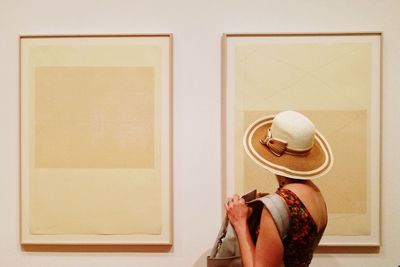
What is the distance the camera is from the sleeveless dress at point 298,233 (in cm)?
119

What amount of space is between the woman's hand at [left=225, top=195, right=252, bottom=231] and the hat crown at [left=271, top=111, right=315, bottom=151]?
249mm

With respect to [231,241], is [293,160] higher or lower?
higher

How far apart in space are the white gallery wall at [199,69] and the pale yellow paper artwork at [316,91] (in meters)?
0.09

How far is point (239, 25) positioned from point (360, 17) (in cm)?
51

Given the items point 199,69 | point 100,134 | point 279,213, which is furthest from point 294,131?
point 100,134

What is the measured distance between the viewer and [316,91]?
1668 mm

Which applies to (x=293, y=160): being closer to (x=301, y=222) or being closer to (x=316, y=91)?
(x=301, y=222)

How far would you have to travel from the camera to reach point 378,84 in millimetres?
1672

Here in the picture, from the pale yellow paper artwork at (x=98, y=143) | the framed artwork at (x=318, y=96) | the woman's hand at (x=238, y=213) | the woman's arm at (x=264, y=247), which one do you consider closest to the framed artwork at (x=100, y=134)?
the pale yellow paper artwork at (x=98, y=143)

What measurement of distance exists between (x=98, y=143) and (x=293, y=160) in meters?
0.84

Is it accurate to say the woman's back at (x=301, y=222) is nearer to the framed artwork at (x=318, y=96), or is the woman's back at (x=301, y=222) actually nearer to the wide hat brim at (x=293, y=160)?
the wide hat brim at (x=293, y=160)

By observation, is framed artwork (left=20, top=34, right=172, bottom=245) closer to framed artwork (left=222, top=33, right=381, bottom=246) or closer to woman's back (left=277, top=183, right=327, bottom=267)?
framed artwork (left=222, top=33, right=381, bottom=246)

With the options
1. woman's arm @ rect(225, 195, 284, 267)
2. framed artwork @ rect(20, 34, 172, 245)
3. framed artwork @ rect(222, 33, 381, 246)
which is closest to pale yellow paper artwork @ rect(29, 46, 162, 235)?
framed artwork @ rect(20, 34, 172, 245)

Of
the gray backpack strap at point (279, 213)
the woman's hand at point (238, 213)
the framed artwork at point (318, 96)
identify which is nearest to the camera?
the gray backpack strap at point (279, 213)
